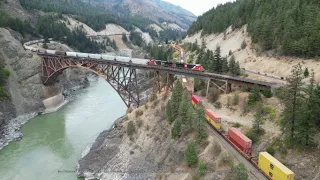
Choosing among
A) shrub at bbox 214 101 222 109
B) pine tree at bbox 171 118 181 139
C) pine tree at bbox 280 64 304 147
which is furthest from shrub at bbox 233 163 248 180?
shrub at bbox 214 101 222 109

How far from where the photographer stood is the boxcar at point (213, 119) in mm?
33750

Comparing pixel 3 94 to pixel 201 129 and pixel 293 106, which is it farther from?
pixel 293 106

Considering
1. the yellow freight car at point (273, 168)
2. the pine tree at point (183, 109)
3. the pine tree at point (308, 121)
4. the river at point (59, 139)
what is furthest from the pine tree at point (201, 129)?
the river at point (59, 139)

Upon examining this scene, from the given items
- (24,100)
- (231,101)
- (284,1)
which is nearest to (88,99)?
(24,100)

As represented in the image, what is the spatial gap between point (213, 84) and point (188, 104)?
30.8 ft

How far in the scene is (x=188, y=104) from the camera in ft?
116

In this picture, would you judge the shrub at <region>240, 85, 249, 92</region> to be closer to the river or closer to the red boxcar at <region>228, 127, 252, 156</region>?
the red boxcar at <region>228, 127, 252, 156</region>

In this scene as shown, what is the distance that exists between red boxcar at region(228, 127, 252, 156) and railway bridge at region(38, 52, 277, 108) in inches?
370

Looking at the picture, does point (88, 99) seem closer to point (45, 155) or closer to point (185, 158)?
point (45, 155)

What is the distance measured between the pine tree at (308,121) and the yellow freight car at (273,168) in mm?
3239

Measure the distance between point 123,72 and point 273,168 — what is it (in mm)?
33057

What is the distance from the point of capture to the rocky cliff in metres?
55.6

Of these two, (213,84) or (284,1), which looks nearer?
(213,84)

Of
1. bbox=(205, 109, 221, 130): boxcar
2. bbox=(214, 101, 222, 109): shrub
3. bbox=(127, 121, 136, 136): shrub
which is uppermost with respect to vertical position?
bbox=(214, 101, 222, 109): shrub
